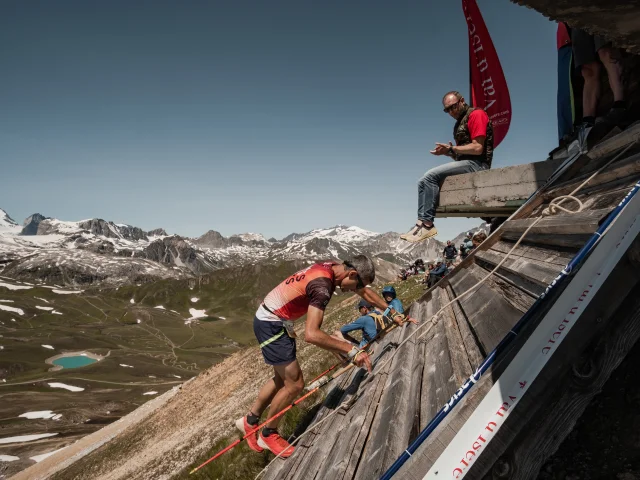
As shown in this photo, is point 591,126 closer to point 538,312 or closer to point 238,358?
point 538,312

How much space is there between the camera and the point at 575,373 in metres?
2.17

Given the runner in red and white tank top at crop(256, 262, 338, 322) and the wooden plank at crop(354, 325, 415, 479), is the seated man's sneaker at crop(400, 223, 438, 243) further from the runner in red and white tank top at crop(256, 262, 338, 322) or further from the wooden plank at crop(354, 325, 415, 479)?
the wooden plank at crop(354, 325, 415, 479)

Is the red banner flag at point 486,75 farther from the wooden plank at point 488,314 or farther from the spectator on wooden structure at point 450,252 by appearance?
the spectator on wooden structure at point 450,252

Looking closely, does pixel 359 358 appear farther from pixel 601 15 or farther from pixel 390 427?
pixel 601 15

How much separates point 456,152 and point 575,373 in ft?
21.7

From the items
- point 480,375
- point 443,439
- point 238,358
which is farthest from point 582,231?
point 238,358

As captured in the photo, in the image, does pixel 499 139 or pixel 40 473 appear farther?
pixel 40 473

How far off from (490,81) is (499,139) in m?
2.20

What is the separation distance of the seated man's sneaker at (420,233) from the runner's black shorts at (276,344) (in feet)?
11.7

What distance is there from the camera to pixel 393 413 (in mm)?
3896

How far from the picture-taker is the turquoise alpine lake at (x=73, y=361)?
132m

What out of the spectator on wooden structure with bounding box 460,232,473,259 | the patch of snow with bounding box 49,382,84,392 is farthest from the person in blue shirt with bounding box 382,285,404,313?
the patch of snow with bounding box 49,382,84,392

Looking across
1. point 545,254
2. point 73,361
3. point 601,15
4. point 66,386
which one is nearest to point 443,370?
point 545,254

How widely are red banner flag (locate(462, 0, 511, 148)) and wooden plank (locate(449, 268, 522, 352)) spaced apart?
9717mm
